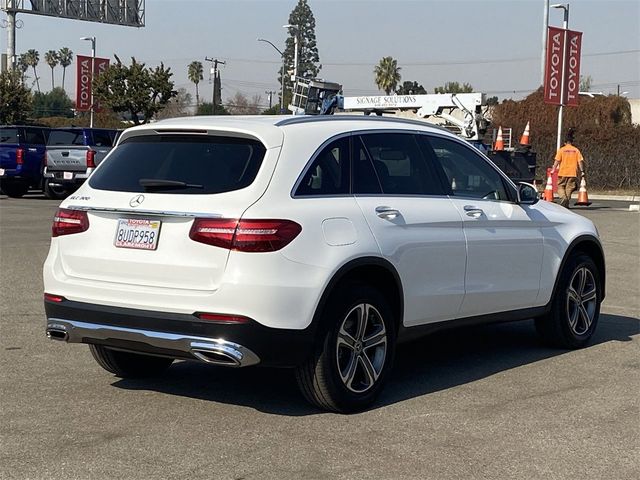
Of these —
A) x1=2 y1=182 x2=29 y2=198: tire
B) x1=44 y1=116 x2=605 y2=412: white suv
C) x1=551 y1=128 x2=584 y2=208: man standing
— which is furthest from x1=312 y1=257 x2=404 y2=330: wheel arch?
x1=2 y1=182 x2=29 y2=198: tire

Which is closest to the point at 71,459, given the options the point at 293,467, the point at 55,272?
the point at 293,467

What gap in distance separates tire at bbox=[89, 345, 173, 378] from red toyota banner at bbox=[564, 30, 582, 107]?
23545 millimetres

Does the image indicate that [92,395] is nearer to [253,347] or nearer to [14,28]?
[253,347]

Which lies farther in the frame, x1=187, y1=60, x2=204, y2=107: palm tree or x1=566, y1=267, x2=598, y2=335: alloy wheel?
x1=187, y1=60, x2=204, y2=107: palm tree

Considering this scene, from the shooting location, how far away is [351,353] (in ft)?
19.7

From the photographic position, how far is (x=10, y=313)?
9.16m

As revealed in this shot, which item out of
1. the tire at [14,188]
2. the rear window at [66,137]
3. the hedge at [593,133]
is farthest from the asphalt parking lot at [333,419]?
the hedge at [593,133]

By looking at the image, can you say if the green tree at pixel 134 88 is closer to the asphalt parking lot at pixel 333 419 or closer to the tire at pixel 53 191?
the tire at pixel 53 191

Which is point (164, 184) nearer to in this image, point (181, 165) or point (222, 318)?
point (181, 165)

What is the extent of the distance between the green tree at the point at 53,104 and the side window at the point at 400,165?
101345mm

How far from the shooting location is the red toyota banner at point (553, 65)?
2816 cm

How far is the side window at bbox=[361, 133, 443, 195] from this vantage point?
6.49 meters

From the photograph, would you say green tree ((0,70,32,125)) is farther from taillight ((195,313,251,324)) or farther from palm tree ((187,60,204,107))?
palm tree ((187,60,204,107))

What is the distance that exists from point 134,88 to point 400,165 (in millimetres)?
39247
